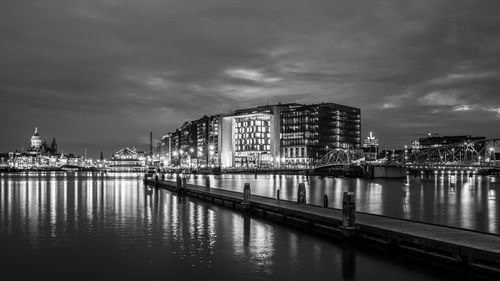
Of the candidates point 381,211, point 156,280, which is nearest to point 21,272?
point 156,280

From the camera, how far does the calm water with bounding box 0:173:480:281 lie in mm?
22984

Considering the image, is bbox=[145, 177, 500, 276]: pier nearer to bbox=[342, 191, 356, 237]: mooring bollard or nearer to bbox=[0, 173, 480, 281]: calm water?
bbox=[342, 191, 356, 237]: mooring bollard

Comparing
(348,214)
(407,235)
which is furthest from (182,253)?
(407,235)

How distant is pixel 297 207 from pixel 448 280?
19.1 metres

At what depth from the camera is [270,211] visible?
1695 inches

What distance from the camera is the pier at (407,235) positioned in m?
21.3

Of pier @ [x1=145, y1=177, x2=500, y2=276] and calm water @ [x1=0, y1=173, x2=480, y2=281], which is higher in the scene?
pier @ [x1=145, y1=177, x2=500, y2=276]

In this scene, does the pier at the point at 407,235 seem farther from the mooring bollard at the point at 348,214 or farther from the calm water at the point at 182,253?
the calm water at the point at 182,253

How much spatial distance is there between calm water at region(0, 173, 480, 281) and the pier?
836 mm

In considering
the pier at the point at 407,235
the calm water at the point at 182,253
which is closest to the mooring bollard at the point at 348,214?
the pier at the point at 407,235

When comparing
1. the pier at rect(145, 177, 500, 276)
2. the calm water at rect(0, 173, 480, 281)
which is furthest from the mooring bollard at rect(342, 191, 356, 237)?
the calm water at rect(0, 173, 480, 281)

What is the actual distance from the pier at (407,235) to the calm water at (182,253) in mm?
836

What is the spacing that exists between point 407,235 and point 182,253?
11.8 meters

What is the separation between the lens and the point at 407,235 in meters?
24.6
